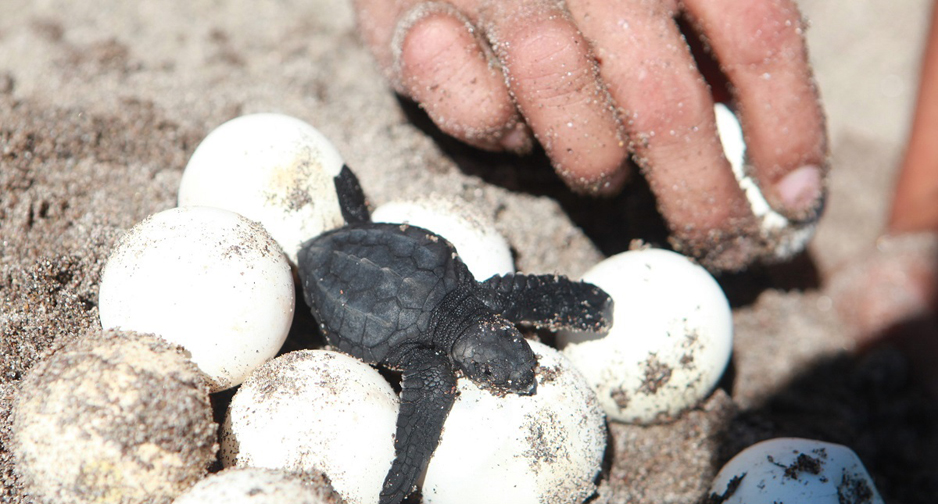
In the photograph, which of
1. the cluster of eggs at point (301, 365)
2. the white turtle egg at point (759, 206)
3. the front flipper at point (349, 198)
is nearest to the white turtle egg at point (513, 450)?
the cluster of eggs at point (301, 365)

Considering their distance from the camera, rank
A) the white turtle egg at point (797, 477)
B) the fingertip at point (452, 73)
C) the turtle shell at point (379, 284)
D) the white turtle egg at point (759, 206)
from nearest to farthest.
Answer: the white turtle egg at point (797, 477) < the turtle shell at point (379, 284) < the fingertip at point (452, 73) < the white turtle egg at point (759, 206)

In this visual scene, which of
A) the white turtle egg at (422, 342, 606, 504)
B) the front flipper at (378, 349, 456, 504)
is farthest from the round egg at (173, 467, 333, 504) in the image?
the white turtle egg at (422, 342, 606, 504)

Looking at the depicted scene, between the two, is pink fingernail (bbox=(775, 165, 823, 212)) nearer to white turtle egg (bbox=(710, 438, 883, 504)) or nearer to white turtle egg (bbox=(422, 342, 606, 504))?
white turtle egg (bbox=(710, 438, 883, 504))

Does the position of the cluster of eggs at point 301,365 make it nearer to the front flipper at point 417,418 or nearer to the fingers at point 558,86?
the front flipper at point 417,418

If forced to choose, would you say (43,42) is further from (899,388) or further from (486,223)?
(899,388)

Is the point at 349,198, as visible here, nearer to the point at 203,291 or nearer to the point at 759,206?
the point at 203,291

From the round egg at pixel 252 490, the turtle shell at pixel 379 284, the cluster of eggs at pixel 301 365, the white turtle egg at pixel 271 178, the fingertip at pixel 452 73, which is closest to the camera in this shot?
the round egg at pixel 252 490
